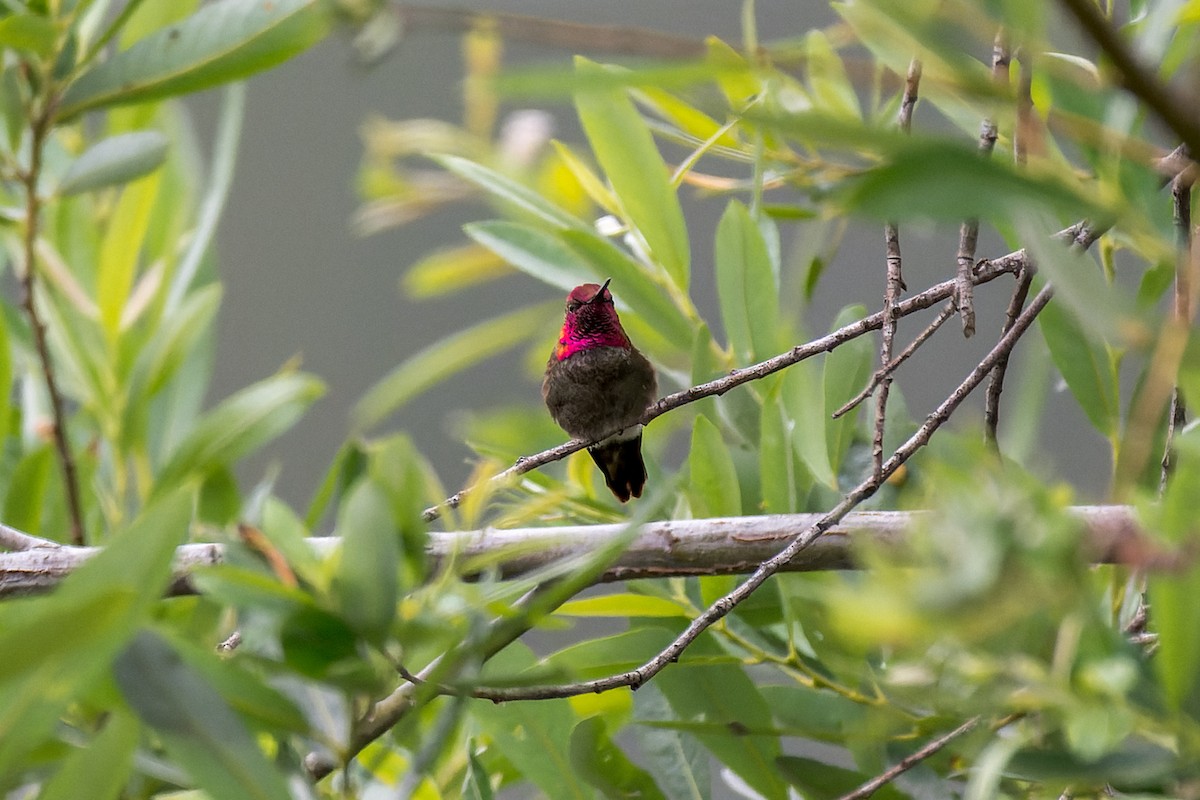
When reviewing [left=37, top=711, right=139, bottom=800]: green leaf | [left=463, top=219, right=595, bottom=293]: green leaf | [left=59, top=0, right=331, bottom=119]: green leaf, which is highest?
[left=59, top=0, right=331, bottom=119]: green leaf

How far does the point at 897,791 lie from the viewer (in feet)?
3.63

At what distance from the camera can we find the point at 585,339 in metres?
2.75

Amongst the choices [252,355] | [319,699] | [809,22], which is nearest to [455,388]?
[252,355]

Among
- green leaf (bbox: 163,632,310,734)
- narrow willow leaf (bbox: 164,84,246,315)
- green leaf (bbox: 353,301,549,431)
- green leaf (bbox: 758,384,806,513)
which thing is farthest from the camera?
narrow willow leaf (bbox: 164,84,246,315)

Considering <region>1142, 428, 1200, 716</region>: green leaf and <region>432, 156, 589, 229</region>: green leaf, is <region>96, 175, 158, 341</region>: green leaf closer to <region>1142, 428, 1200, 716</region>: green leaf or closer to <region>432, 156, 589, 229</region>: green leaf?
<region>432, 156, 589, 229</region>: green leaf

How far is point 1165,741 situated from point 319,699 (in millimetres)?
550

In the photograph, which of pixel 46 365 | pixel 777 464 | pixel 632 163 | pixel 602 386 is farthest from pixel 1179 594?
pixel 602 386

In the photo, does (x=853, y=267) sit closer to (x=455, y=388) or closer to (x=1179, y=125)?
(x=455, y=388)

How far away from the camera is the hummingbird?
2.55 meters

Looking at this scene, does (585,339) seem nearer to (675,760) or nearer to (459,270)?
(459,270)

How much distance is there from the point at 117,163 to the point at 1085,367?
1127 mm

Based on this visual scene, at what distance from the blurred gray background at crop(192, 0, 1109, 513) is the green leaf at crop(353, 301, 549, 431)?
8.59 feet

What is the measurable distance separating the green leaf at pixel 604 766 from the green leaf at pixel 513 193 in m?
0.64

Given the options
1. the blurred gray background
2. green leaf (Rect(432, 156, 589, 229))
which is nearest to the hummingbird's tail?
green leaf (Rect(432, 156, 589, 229))
